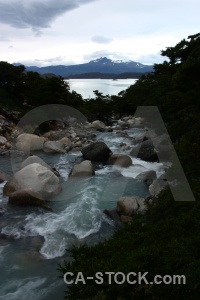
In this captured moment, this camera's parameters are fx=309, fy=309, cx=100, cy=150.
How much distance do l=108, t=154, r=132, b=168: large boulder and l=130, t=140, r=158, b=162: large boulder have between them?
1566 millimetres

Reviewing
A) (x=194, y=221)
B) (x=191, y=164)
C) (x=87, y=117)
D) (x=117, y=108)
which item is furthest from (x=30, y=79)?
(x=194, y=221)

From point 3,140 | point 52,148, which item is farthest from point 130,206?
point 3,140

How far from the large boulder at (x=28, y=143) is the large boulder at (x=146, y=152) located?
5758 mm

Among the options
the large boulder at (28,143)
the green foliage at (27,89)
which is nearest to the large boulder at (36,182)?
the large boulder at (28,143)

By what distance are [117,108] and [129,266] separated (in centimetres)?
3576

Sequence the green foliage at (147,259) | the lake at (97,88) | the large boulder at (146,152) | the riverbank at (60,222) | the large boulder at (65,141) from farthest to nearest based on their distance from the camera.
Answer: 1. the lake at (97,88)
2. the large boulder at (65,141)
3. the large boulder at (146,152)
4. the riverbank at (60,222)
5. the green foliage at (147,259)

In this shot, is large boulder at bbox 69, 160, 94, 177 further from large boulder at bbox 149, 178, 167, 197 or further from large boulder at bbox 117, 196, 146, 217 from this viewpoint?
large boulder at bbox 117, 196, 146, 217

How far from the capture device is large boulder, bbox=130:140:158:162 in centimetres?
1644

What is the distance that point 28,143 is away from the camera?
18.6m

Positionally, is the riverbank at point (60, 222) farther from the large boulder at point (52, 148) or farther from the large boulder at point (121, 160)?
the large boulder at point (52, 148)

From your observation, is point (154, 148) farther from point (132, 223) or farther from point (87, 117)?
point (87, 117)

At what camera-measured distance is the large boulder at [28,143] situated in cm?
1821

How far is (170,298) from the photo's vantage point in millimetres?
3600

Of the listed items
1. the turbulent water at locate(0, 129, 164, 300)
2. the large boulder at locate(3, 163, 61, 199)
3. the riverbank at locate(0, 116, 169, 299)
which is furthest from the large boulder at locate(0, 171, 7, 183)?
the large boulder at locate(3, 163, 61, 199)
